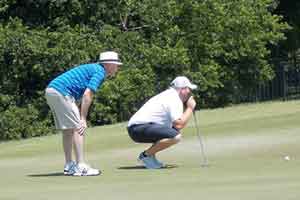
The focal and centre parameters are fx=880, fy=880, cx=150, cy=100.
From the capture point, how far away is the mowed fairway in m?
9.51

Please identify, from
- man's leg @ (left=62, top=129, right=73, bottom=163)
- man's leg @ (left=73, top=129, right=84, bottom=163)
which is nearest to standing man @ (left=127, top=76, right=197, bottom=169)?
man's leg @ (left=62, top=129, right=73, bottom=163)

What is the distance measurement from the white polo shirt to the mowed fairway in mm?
685

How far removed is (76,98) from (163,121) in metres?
1.37

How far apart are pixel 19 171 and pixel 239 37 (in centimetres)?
1899

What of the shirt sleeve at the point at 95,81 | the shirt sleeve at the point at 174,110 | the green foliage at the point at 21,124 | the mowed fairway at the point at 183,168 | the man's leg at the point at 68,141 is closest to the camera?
the mowed fairway at the point at 183,168

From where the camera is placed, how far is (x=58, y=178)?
37.3ft

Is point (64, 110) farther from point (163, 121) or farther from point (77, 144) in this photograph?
point (163, 121)

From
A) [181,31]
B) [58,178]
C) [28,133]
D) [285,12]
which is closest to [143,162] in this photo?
[58,178]

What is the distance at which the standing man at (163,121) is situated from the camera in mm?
12117

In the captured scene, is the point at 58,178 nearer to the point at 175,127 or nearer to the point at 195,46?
the point at 175,127

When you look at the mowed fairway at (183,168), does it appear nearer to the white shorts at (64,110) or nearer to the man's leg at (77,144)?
the man's leg at (77,144)

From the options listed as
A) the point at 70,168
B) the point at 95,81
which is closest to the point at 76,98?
the point at 95,81

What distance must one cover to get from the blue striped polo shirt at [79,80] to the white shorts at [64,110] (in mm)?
70

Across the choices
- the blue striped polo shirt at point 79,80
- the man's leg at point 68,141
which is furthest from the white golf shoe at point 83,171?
the blue striped polo shirt at point 79,80
